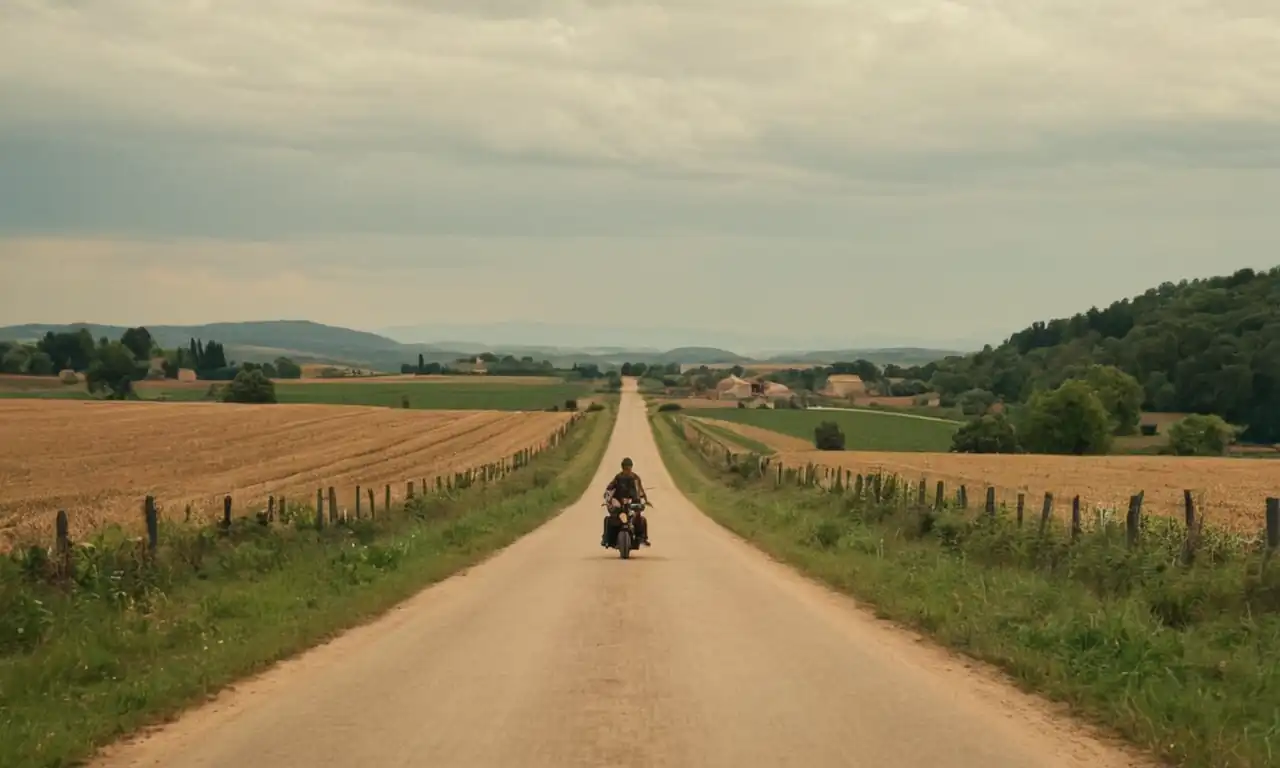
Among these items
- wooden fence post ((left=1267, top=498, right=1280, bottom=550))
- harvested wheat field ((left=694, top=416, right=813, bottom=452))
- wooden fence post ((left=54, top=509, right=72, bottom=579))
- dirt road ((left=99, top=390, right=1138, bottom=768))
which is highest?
wooden fence post ((left=1267, top=498, right=1280, bottom=550))

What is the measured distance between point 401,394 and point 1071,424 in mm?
76822

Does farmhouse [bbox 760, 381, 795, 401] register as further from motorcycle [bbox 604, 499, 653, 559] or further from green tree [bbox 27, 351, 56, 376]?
motorcycle [bbox 604, 499, 653, 559]

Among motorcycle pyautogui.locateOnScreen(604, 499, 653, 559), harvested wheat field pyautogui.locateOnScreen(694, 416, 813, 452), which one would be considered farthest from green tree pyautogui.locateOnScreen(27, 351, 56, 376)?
motorcycle pyautogui.locateOnScreen(604, 499, 653, 559)

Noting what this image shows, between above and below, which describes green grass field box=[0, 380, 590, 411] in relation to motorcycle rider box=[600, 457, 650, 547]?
below

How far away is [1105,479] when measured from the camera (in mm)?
50062

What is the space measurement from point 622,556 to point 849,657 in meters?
12.0

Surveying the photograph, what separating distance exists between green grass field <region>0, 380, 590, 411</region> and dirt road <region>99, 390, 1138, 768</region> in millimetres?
104817

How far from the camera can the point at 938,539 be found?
22.8m

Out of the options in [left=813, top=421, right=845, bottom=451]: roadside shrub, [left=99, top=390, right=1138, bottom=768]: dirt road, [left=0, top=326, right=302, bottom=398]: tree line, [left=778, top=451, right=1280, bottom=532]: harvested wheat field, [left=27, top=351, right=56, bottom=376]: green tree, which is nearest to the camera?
[left=99, top=390, right=1138, bottom=768]: dirt road

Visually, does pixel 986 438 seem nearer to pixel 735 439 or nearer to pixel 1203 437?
pixel 1203 437

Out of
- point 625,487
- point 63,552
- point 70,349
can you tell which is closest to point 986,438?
point 625,487

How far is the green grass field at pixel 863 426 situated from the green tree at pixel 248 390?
144 ft

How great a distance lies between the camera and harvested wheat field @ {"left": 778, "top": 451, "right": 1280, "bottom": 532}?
3448cm

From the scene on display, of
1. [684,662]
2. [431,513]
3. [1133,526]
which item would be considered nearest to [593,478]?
[431,513]
